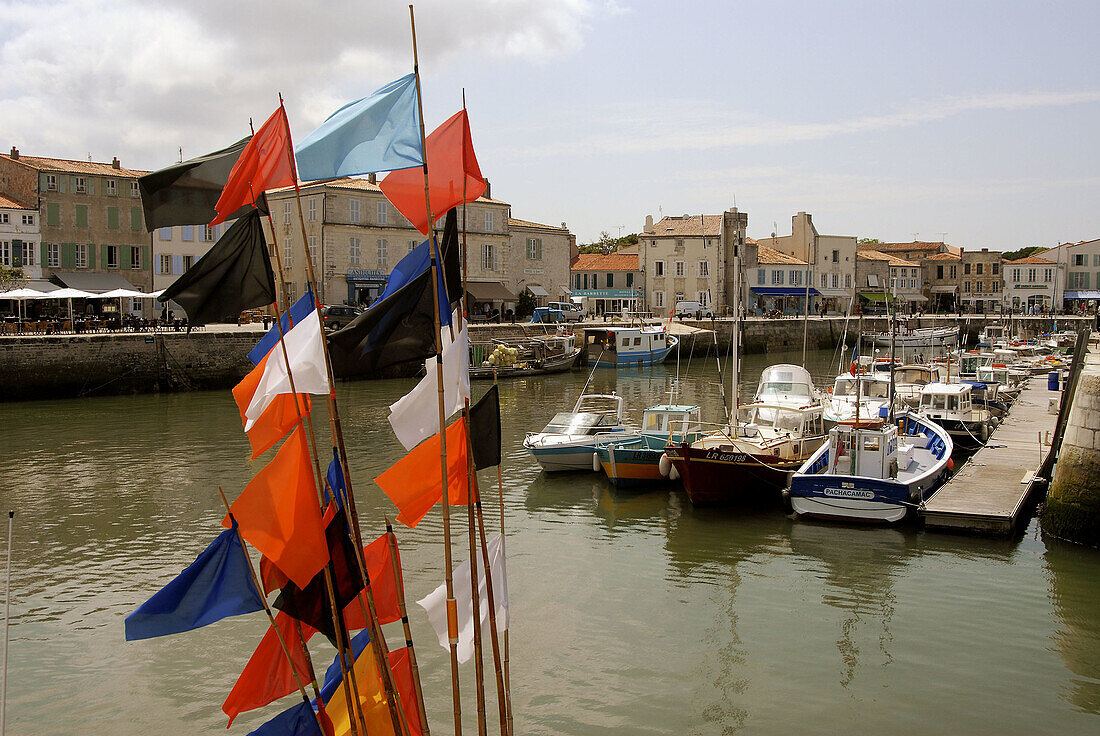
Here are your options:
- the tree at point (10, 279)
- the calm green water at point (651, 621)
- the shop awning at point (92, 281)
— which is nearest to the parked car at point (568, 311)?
the shop awning at point (92, 281)

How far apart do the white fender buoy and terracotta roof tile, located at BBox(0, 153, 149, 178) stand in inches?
1626

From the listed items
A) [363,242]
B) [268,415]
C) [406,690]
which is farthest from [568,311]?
[406,690]

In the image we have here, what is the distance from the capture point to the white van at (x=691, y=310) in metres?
67.2

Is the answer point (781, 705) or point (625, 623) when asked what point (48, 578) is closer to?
point (625, 623)

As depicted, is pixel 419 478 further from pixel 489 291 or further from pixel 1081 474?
pixel 489 291

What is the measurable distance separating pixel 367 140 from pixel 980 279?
100 meters

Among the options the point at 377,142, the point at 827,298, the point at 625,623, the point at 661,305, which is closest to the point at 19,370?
the point at 625,623

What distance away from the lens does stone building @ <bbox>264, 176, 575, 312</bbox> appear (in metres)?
53.4

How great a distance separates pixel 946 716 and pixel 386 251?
1939 inches

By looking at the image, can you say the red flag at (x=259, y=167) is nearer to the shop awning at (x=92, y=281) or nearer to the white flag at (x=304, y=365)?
the white flag at (x=304, y=365)

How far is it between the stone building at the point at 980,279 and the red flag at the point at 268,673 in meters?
95.8

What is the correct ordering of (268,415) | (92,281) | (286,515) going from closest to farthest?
(286,515)
(268,415)
(92,281)

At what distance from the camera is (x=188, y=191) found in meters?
6.03

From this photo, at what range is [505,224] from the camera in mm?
61875
